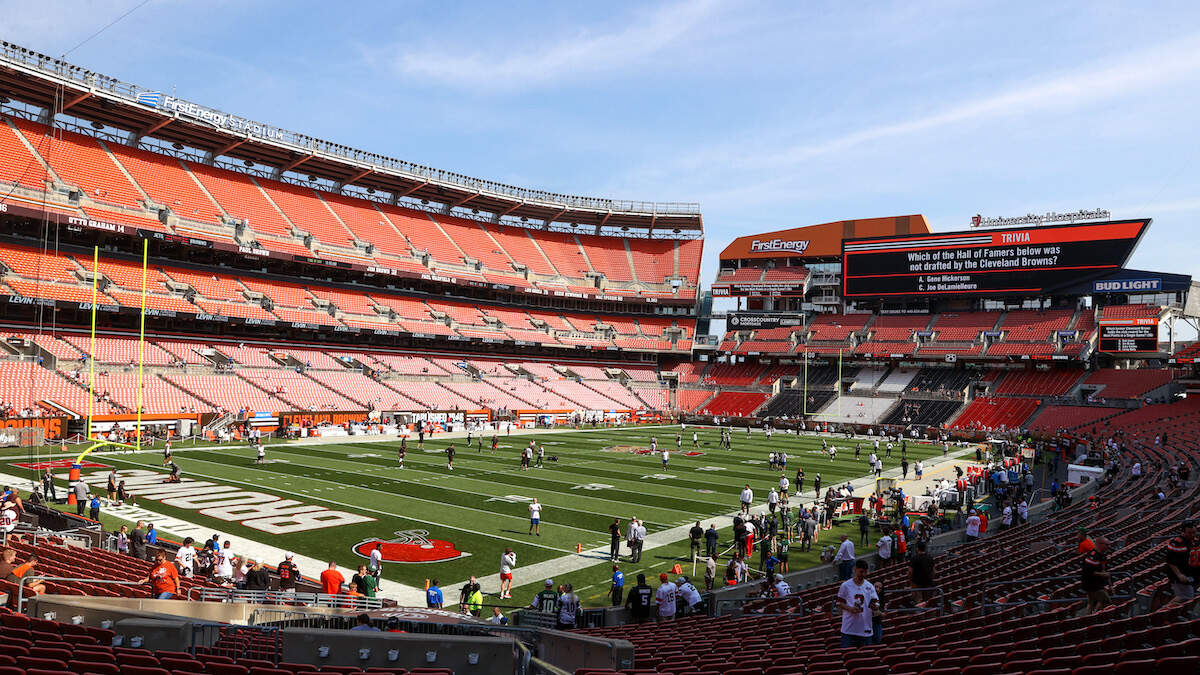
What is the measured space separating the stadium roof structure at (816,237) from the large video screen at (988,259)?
19.4 ft

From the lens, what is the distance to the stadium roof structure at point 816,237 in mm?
74000

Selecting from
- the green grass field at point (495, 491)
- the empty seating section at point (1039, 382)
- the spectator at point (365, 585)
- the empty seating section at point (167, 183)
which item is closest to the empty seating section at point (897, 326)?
the empty seating section at point (1039, 382)

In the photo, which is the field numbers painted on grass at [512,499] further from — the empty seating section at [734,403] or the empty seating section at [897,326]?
the empty seating section at [897,326]

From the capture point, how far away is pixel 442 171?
69.1 meters

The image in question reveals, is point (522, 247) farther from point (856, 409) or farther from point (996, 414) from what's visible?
point (996, 414)

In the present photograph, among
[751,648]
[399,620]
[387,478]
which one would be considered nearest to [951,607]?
[751,648]

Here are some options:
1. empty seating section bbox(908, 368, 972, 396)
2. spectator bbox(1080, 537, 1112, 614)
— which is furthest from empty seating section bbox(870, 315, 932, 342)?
spectator bbox(1080, 537, 1112, 614)

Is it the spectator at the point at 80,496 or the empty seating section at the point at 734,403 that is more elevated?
the empty seating section at the point at 734,403

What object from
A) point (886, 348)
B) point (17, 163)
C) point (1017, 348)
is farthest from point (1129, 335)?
point (17, 163)

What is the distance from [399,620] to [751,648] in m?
4.97

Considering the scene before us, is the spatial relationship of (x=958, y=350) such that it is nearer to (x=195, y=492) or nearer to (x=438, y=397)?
(x=438, y=397)

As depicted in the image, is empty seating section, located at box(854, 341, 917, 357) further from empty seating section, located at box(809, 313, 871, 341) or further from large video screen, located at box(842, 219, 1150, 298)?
large video screen, located at box(842, 219, 1150, 298)

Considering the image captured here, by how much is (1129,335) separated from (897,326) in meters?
18.1

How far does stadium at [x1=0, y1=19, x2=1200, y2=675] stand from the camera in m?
9.35
